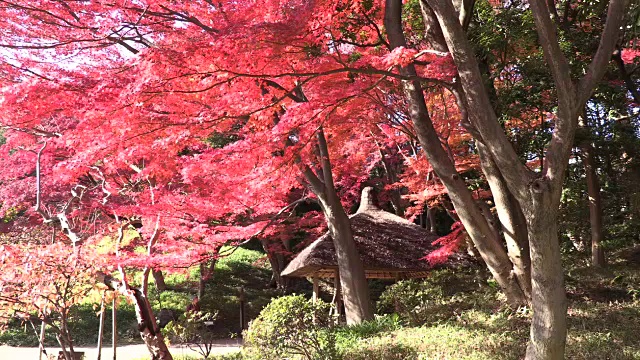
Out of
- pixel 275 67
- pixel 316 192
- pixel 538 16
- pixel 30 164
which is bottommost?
pixel 316 192

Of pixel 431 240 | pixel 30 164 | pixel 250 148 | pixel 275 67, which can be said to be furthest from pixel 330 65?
pixel 30 164

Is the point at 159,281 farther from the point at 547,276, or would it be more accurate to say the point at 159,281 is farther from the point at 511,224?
the point at 547,276

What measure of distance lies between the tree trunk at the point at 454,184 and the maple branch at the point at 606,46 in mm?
1746

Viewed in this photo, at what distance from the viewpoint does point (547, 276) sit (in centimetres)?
445

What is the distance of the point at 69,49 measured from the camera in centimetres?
759

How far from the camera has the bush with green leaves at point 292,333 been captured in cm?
616

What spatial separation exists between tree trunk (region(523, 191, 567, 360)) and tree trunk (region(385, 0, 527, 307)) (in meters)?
1.41

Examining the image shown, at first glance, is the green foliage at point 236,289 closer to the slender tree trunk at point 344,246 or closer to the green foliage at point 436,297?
the slender tree trunk at point 344,246

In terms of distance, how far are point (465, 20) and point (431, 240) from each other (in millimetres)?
6313

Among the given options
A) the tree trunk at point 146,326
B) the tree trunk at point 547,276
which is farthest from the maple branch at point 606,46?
the tree trunk at point 146,326

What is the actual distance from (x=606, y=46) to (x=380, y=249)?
6.82 m

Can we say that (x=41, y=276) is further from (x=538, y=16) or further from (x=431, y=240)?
(x=431, y=240)

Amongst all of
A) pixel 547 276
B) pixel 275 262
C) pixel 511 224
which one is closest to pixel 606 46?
pixel 547 276

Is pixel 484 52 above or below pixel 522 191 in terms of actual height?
above
